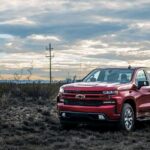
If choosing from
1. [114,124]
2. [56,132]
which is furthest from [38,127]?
[114,124]

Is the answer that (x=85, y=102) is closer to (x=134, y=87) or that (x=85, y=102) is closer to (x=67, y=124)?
(x=67, y=124)

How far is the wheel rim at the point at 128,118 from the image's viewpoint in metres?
13.9

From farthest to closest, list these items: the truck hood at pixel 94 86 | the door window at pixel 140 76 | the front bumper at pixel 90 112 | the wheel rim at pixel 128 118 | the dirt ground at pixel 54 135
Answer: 1. the door window at pixel 140 76
2. the wheel rim at pixel 128 118
3. the truck hood at pixel 94 86
4. the front bumper at pixel 90 112
5. the dirt ground at pixel 54 135

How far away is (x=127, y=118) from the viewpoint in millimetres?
13938

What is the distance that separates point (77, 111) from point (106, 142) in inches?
81.9

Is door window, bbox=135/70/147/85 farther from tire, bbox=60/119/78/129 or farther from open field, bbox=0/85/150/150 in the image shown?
tire, bbox=60/119/78/129

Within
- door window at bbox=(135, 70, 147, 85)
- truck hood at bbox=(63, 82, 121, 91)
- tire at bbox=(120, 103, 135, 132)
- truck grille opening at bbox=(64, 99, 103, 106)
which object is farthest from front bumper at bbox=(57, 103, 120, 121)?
door window at bbox=(135, 70, 147, 85)

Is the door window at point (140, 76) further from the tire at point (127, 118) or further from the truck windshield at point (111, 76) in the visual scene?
the tire at point (127, 118)

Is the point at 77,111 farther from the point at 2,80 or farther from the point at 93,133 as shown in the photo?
the point at 2,80

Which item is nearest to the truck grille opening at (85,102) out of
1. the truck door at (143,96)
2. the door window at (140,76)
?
the truck door at (143,96)

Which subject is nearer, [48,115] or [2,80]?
[48,115]

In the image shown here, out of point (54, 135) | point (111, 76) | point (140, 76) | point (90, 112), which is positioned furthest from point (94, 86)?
point (140, 76)

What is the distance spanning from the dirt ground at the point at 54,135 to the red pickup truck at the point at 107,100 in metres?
0.37

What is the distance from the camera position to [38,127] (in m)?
14.6
